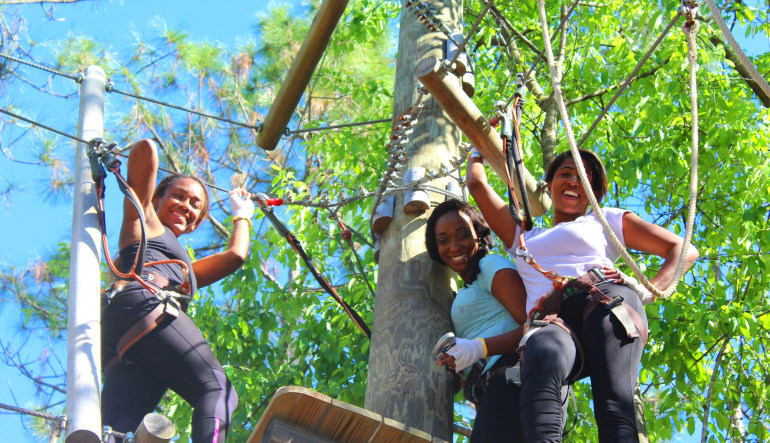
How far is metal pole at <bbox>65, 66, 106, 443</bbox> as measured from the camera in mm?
2787

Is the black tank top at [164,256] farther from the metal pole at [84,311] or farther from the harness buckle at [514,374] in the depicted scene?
the harness buckle at [514,374]

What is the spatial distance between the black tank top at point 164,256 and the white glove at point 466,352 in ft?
3.37

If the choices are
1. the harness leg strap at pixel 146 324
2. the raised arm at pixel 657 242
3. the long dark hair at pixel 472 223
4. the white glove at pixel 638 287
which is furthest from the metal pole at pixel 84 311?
the raised arm at pixel 657 242

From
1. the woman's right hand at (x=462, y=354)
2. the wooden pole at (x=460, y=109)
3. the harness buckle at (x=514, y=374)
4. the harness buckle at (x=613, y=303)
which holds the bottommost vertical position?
the harness buckle at (x=514, y=374)

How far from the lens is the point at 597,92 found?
21.2 ft

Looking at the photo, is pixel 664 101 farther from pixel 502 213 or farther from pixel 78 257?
pixel 78 257

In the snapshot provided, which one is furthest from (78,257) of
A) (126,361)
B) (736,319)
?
(736,319)

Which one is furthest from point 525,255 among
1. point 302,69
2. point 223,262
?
point 302,69

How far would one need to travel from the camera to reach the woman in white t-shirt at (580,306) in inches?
106

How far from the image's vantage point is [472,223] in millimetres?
3592

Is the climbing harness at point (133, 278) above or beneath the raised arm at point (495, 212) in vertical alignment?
beneath

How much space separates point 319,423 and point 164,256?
104 cm

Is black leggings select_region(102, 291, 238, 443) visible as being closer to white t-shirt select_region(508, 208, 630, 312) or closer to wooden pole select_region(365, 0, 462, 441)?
wooden pole select_region(365, 0, 462, 441)

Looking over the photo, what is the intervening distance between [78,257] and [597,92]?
4.22 meters
